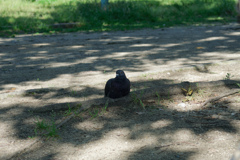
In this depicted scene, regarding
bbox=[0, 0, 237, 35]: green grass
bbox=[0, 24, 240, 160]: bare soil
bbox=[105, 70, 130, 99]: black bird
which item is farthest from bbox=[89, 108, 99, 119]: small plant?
bbox=[0, 0, 237, 35]: green grass

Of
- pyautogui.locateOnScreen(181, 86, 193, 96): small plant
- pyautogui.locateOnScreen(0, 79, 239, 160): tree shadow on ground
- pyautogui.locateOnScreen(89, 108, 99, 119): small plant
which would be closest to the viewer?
pyautogui.locateOnScreen(0, 79, 239, 160): tree shadow on ground

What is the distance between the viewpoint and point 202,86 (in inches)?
139

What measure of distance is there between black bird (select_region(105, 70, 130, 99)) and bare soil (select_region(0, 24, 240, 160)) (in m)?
0.08

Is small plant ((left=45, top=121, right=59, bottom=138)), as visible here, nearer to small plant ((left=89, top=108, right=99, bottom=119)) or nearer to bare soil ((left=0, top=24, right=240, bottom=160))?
bare soil ((left=0, top=24, right=240, bottom=160))

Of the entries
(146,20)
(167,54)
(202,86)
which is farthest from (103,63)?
(146,20)

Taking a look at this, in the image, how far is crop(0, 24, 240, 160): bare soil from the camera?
7.72 feet

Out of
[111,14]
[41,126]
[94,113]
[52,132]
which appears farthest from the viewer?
[111,14]

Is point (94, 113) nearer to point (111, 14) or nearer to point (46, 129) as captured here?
point (46, 129)

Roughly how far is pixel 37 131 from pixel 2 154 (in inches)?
16.7

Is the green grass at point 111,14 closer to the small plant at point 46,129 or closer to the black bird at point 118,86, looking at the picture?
the black bird at point 118,86

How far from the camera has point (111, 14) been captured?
12766mm

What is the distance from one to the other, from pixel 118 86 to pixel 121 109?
274 millimetres

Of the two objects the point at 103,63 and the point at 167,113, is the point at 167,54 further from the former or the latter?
the point at 167,113

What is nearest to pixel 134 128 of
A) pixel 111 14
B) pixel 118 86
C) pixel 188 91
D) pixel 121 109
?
pixel 121 109
